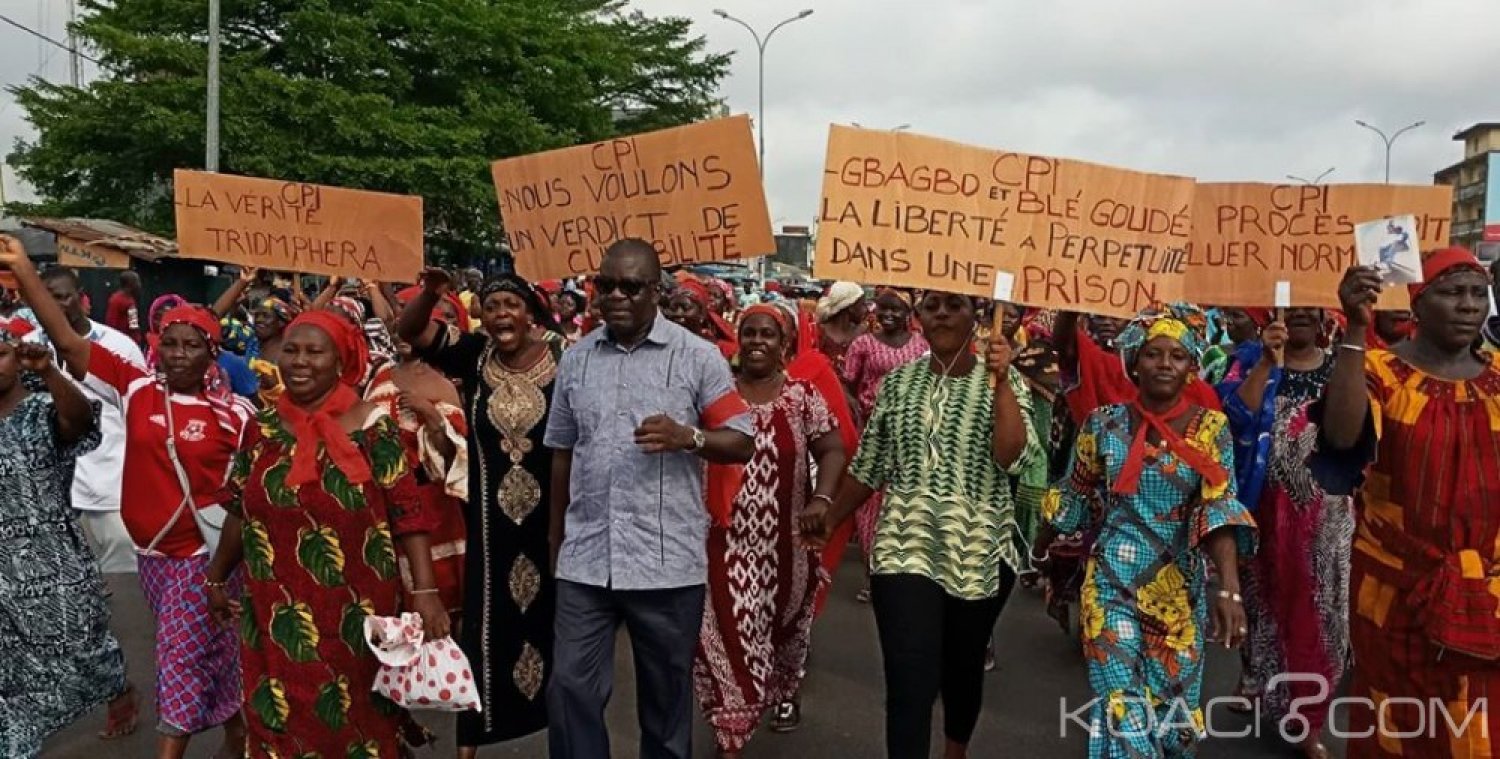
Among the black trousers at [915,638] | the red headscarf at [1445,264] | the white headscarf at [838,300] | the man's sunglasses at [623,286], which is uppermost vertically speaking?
the white headscarf at [838,300]

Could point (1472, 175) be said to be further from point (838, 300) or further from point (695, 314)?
point (695, 314)

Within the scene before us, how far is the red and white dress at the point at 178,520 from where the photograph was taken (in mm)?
4137

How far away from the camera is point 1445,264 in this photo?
3154mm

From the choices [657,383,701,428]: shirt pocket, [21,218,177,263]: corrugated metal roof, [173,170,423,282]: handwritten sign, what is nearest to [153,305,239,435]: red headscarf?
[173,170,423,282]: handwritten sign

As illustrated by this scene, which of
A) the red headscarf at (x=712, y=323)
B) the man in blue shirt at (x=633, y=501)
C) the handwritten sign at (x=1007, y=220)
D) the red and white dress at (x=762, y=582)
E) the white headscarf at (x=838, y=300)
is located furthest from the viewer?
the white headscarf at (x=838, y=300)

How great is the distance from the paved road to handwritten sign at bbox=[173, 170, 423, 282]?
2.06 m

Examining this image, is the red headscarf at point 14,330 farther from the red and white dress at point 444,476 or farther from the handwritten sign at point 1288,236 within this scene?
the handwritten sign at point 1288,236

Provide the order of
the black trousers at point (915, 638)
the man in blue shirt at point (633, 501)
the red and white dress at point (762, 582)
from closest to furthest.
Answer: the man in blue shirt at point (633, 501)
the black trousers at point (915, 638)
the red and white dress at point (762, 582)

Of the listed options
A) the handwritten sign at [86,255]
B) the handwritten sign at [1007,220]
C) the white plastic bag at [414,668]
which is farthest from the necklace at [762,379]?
the handwritten sign at [86,255]

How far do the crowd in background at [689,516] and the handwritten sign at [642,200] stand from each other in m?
0.38

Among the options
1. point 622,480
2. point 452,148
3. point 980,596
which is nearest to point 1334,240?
point 980,596

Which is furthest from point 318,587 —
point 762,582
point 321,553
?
point 762,582

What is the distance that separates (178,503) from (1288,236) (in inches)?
179

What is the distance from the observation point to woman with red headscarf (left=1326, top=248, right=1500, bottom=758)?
307 centimetres
